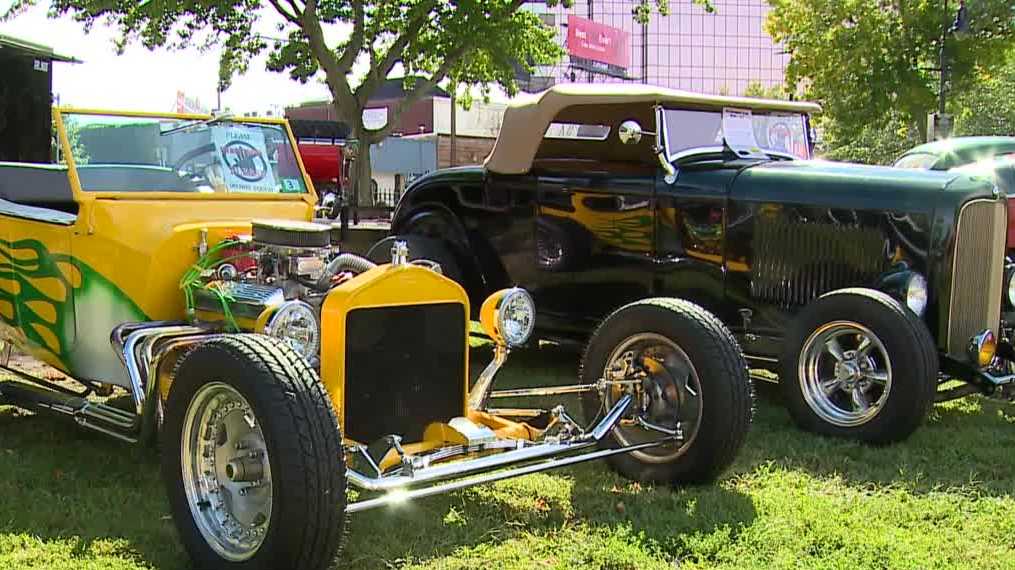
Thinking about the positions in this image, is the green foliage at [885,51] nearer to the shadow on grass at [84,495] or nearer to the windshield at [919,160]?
the windshield at [919,160]

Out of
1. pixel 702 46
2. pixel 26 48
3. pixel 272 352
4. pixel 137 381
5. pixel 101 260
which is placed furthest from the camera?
pixel 702 46

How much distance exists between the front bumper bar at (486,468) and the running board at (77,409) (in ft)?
4.02

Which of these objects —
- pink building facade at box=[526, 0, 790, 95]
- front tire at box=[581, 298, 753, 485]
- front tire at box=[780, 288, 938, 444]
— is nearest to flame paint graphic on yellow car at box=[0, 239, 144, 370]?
front tire at box=[581, 298, 753, 485]

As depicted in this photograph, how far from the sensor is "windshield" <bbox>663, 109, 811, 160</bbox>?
6582 millimetres

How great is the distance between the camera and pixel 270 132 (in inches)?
218

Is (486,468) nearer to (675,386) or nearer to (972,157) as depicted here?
(675,386)

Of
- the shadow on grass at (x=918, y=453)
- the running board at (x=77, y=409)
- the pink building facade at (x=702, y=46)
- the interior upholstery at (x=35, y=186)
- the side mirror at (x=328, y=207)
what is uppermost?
the pink building facade at (x=702, y=46)

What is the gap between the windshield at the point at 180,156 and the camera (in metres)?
4.86

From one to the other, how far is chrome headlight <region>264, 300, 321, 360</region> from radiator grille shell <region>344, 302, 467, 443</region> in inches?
5.4

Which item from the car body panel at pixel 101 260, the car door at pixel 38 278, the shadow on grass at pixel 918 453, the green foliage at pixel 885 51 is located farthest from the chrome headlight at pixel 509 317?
the green foliage at pixel 885 51

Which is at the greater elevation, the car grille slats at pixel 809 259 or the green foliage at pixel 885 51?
the green foliage at pixel 885 51

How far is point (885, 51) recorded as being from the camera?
21.3 meters

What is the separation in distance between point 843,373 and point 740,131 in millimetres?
2132

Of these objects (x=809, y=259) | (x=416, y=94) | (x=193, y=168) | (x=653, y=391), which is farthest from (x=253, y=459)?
(x=416, y=94)
